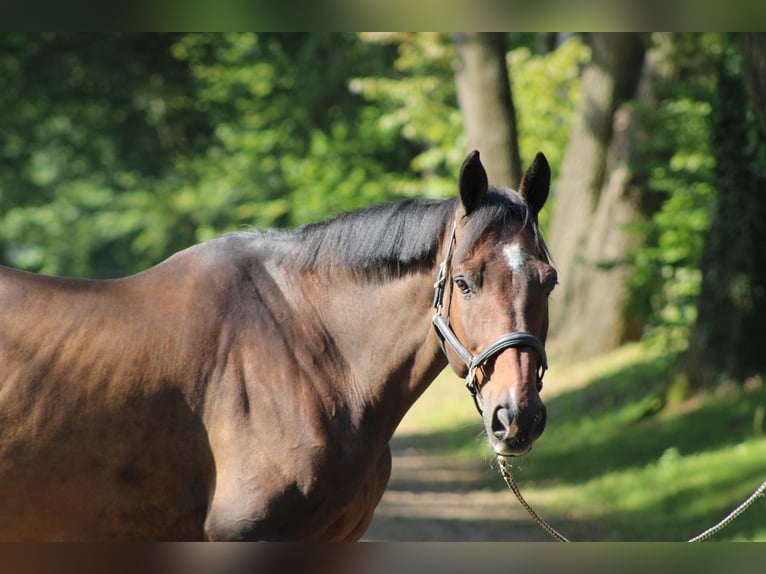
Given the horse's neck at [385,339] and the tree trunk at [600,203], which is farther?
the tree trunk at [600,203]

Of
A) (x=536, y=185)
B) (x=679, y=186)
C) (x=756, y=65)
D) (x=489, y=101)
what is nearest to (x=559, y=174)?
(x=489, y=101)

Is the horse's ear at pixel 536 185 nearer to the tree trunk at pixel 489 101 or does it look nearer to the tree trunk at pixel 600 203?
the tree trunk at pixel 489 101

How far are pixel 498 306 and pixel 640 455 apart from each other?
24.5ft

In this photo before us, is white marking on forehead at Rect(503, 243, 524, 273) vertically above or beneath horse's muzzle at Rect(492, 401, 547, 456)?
above

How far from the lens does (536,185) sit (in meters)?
3.89

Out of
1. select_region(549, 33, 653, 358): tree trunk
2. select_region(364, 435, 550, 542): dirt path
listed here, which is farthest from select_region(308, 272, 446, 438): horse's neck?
select_region(549, 33, 653, 358): tree trunk

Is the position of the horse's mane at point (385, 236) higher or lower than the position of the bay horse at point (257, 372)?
higher

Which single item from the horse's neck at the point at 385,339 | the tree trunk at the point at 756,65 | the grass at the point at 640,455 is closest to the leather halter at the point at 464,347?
the horse's neck at the point at 385,339

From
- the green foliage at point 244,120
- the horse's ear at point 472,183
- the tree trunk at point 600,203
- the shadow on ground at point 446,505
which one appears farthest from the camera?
the green foliage at point 244,120

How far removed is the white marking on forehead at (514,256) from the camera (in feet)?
11.7

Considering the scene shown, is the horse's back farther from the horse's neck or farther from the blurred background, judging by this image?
the blurred background

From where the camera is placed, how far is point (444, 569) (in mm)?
2566

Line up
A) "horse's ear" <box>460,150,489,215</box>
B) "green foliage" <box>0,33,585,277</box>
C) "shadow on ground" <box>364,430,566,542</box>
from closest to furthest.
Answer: "horse's ear" <box>460,150,489,215</box> < "shadow on ground" <box>364,430,566,542</box> < "green foliage" <box>0,33,585,277</box>

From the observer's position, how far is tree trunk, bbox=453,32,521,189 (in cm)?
1303
